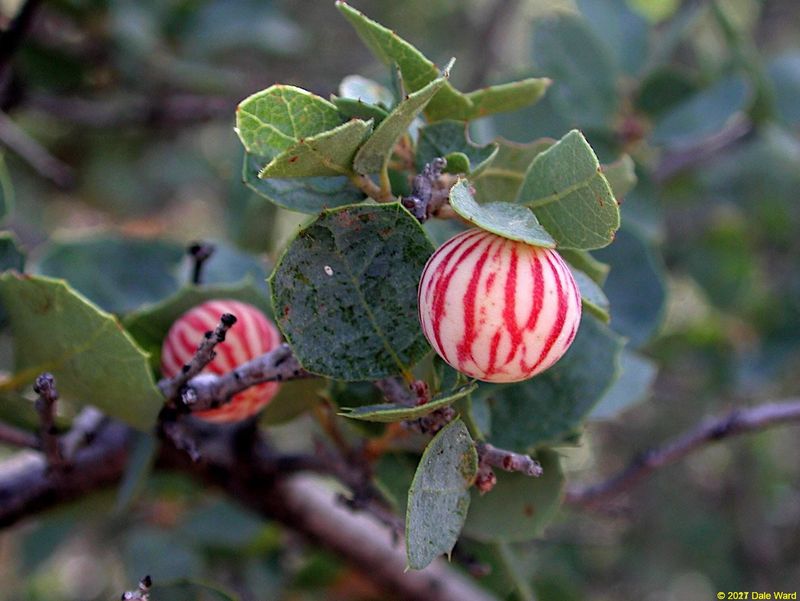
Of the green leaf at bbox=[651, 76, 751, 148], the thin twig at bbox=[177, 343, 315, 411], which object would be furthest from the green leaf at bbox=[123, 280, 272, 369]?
the green leaf at bbox=[651, 76, 751, 148]

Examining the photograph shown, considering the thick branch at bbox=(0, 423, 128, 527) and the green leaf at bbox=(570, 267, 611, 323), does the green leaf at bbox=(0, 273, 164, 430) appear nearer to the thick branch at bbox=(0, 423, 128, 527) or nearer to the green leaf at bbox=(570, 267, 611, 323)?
the thick branch at bbox=(0, 423, 128, 527)

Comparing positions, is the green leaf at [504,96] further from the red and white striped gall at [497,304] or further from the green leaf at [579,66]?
the green leaf at [579,66]

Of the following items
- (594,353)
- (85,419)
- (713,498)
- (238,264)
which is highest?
(594,353)

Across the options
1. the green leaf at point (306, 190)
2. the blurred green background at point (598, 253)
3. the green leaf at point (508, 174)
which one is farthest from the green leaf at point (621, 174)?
the blurred green background at point (598, 253)

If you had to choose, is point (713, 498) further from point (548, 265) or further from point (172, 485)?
point (548, 265)

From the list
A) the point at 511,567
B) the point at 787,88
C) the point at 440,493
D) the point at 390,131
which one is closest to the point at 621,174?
the point at 390,131

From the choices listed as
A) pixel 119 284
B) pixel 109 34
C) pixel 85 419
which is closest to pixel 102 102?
pixel 109 34

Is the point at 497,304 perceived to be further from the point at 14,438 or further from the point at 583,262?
the point at 14,438
